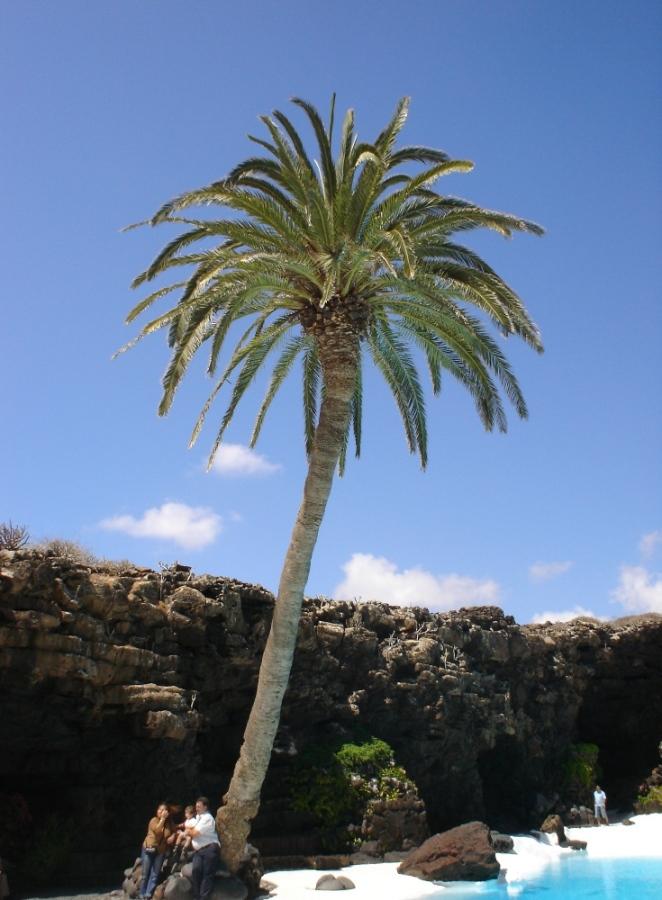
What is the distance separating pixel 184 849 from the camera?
1356cm

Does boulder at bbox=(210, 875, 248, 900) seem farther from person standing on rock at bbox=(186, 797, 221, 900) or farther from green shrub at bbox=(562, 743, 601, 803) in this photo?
green shrub at bbox=(562, 743, 601, 803)

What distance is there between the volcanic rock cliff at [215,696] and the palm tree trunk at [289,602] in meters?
3.73

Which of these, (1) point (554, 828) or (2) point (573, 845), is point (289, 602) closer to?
(2) point (573, 845)

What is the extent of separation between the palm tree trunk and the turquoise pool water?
558cm

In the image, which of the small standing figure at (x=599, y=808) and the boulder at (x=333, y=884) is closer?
the boulder at (x=333, y=884)

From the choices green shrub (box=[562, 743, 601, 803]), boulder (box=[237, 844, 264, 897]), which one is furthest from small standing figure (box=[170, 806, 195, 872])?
green shrub (box=[562, 743, 601, 803])

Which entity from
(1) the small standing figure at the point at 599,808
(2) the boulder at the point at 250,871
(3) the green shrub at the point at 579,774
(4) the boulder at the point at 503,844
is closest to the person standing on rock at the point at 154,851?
(2) the boulder at the point at 250,871

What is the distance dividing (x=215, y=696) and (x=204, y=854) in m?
6.78

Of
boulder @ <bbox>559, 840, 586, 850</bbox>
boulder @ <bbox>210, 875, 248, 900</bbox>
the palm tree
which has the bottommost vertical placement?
boulder @ <bbox>559, 840, 586, 850</bbox>

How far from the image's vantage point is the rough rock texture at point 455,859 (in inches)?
713

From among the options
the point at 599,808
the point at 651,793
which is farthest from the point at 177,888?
the point at 651,793

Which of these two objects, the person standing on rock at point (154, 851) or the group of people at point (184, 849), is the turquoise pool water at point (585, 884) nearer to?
the group of people at point (184, 849)

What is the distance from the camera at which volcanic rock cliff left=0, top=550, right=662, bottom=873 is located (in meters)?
15.6

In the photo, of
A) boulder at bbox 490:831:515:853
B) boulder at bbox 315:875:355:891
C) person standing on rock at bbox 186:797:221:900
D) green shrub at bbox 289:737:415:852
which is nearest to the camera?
person standing on rock at bbox 186:797:221:900
